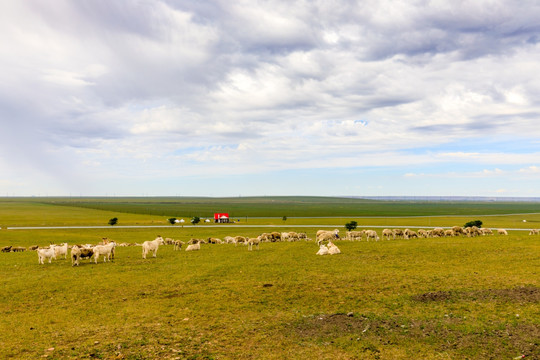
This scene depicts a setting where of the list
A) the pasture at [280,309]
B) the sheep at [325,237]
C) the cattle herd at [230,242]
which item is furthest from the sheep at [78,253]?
the sheep at [325,237]

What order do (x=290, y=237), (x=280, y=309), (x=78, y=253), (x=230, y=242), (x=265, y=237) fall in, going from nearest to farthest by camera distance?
(x=280, y=309)
(x=78, y=253)
(x=265, y=237)
(x=230, y=242)
(x=290, y=237)

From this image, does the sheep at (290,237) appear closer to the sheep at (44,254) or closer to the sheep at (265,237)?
the sheep at (265,237)

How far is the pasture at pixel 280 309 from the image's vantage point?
10547mm

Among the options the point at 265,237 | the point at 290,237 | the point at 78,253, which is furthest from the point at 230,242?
the point at 78,253

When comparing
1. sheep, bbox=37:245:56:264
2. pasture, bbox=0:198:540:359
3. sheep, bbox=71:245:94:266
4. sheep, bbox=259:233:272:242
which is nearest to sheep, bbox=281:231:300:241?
sheep, bbox=259:233:272:242

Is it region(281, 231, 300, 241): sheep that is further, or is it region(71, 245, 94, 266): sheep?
region(281, 231, 300, 241): sheep

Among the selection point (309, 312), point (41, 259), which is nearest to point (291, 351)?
point (309, 312)

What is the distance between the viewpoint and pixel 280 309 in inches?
573

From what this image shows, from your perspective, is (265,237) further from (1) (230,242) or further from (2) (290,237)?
(1) (230,242)

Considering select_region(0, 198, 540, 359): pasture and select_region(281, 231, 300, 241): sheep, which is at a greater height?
select_region(0, 198, 540, 359): pasture

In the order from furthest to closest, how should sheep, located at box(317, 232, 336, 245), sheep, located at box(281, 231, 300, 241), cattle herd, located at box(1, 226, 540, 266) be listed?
sheep, located at box(281, 231, 300, 241) → sheep, located at box(317, 232, 336, 245) → cattle herd, located at box(1, 226, 540, 266)

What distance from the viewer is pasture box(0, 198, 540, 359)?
10547 mm

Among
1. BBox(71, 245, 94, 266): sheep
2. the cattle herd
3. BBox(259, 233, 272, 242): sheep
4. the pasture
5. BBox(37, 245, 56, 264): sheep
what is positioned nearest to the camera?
the pasture

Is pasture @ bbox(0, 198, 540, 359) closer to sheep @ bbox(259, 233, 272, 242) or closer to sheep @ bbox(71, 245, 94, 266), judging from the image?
sheep @ bbox(71, 245, 94, 266)
